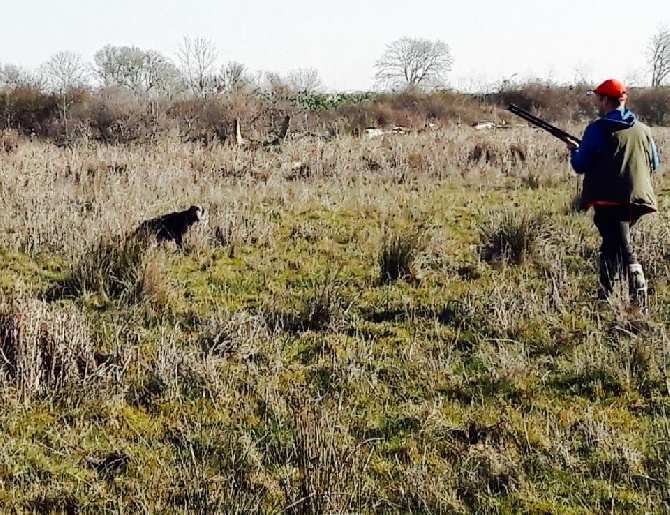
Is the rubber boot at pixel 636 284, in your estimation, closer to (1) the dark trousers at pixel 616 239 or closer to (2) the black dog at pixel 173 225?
(1) the dark trousers at pixel 616 239

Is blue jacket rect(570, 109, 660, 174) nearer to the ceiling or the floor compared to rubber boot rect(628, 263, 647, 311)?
nearer to the ceiling

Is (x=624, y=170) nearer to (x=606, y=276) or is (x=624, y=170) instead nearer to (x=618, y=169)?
(x=618, y=169)

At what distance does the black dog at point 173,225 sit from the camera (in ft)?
23.4

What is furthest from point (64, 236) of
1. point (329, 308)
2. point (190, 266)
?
point (329, 308)

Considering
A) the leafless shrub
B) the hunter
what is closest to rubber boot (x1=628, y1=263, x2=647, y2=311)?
the hunter

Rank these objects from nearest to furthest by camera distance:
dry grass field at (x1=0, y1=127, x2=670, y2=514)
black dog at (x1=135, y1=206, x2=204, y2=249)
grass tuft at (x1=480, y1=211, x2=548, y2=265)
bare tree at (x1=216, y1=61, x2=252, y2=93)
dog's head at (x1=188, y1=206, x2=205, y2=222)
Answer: dry grass field at (x1=0, y1=127, x2=670, y2=514)
grass tuft at (x1=480, y1=211, x2=548, y2=265)
black dog at (x1=135, y1=206, x2=204, y2=249)
dog's head at (x1=188, y1=206, x2=205, y2=222)
bare tree at (x1=216, y1=61, x2=252, y2=93)

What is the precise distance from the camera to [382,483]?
3035 mm

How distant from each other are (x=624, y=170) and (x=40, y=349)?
4.36m

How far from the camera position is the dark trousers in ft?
16.6

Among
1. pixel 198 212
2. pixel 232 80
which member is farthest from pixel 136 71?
pixel 198 212

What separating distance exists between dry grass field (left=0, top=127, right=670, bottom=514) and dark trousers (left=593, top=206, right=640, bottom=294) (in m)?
0.31

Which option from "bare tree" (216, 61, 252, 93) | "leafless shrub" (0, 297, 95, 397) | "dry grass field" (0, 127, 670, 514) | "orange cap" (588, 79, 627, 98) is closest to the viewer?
"dry grass field" (0, 127, 670, 514)

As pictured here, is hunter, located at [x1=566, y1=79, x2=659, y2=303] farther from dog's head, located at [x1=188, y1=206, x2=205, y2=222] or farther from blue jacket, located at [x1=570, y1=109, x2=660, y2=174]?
dog's head, located at [x1=188, y1=206, x2=205, y2=222]

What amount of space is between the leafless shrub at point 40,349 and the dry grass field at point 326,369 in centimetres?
2
